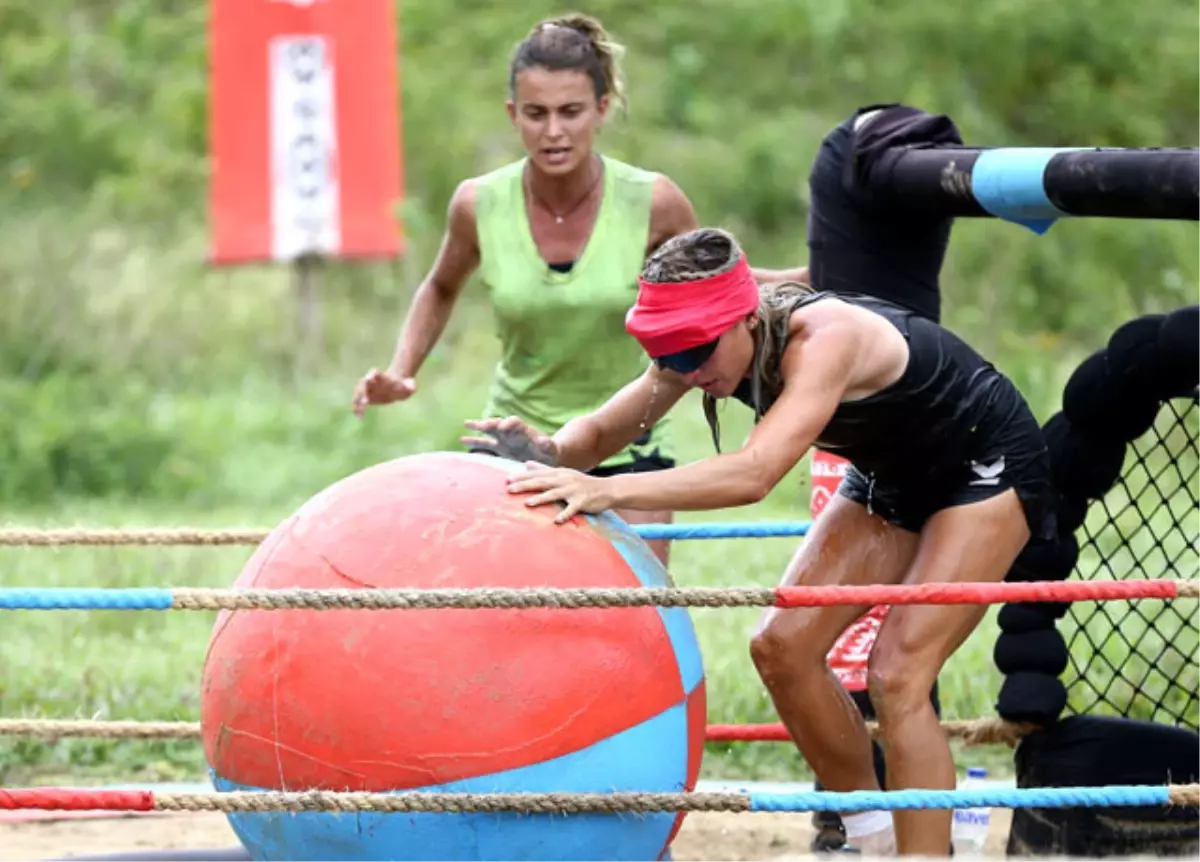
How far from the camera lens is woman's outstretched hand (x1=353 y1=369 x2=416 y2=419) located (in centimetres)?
526

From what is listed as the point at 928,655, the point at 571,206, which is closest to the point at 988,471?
the point at 928,655

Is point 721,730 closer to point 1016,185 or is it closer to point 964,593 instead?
point 964,593

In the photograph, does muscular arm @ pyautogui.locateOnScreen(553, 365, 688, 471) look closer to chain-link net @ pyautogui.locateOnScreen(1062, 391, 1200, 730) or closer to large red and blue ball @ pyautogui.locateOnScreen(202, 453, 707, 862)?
large red and blue ball @ pyautogui.locateOnScreen(202, 453, 707, 862)

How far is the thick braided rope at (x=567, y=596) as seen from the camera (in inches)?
143

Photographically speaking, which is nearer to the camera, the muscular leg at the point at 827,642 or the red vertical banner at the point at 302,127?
the muscular leg at the point at 827,642

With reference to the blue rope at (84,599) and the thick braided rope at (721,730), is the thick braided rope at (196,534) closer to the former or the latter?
the thick braided rope at (721,730)

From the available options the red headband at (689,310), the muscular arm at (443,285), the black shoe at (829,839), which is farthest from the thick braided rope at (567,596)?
the muscular arm at (443,285)

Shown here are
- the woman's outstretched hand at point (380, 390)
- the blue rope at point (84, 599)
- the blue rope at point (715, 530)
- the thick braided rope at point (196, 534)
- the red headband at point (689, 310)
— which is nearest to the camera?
the blue rope at point (84, 599)

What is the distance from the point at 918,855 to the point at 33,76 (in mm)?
17955

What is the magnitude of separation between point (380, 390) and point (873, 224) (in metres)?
1.37

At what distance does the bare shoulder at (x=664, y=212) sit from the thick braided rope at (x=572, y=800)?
6.18 feet

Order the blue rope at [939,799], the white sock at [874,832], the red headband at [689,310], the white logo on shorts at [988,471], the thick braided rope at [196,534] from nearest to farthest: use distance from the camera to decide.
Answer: the blue rope at [939,799], the red headband at [689,310], the white logo on shorts at [988,471], the white sock at [874,832], the thick braided rope at [196,534]

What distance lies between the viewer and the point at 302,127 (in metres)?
14.1

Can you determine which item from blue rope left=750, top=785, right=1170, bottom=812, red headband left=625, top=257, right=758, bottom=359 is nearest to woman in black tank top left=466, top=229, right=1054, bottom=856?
red headband left=625, top=257, right=758, bottom=359
